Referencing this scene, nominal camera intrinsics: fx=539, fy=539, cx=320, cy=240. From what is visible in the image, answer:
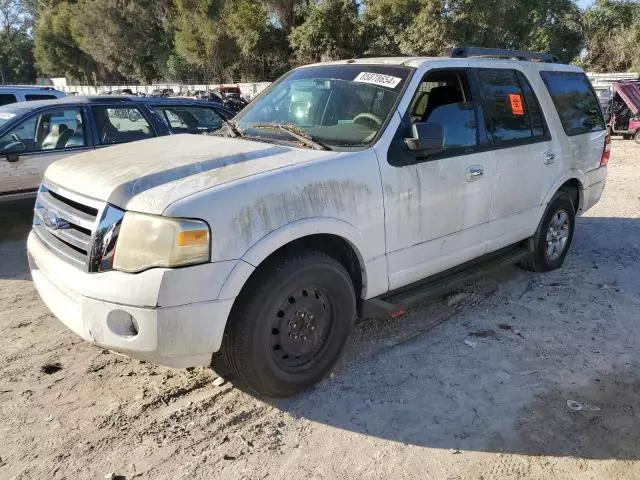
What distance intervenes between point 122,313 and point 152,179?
2.30ft

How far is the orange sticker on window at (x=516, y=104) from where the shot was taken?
177 inches

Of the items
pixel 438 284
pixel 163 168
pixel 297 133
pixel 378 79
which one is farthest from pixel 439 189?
pixel 163 168

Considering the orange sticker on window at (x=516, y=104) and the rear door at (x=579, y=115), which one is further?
the rear door at (x=579, y=115)

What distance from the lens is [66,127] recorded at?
22.5ft

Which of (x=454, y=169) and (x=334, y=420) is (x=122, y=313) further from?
(x=454, y=169)

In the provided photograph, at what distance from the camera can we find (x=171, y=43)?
5347cm

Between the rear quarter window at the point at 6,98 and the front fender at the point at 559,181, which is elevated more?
the rear quarter window at the point at 6,98

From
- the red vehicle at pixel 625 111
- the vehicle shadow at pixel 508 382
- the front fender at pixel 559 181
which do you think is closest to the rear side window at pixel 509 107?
the front fender at pixel 559 181

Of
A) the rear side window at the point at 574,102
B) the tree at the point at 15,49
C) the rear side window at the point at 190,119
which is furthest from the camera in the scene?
the tree at the point at 15,49

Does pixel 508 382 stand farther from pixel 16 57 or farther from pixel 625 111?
pixel 16 57

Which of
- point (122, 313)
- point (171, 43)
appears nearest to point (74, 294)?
point (122, 313)

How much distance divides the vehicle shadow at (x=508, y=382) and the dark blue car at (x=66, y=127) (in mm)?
4726

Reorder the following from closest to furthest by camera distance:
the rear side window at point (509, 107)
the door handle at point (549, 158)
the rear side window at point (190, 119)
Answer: the rear side window at point (509, 107) < the door handle at point (549, 158) < the rear side window at point (190, 119)

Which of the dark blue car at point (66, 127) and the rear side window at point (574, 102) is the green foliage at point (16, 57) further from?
the rear side window at point (574, 102)
